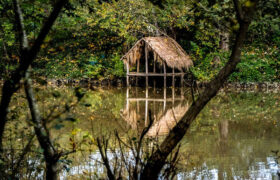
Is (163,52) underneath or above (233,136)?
above

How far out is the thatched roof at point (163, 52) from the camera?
1873 cm

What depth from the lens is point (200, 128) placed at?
9500mm

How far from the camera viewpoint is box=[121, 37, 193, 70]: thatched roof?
61.5 ft

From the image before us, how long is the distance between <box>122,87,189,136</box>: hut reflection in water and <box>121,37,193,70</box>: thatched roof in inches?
70.3

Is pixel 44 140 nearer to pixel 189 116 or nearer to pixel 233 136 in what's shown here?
pixel 189 116

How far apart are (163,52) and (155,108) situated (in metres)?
6.36

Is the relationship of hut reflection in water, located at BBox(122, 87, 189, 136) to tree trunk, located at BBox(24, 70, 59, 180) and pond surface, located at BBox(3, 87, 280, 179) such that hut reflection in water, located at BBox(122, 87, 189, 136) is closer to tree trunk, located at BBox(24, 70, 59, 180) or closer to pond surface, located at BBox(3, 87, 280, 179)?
A: pond surface, located at BBox(3, 87, 280, 179)

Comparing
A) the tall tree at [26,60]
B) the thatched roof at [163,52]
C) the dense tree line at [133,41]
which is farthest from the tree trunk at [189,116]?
the dense tree line at [133,41]

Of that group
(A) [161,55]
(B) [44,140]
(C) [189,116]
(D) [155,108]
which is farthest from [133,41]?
(B) [44,140]

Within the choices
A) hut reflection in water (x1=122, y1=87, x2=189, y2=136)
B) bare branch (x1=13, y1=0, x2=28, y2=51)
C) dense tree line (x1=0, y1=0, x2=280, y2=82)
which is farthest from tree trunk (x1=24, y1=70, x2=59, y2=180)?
dense tree line (x1=0, y1=0, x2=280, y2=82)

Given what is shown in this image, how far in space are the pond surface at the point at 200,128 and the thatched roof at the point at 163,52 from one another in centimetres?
182

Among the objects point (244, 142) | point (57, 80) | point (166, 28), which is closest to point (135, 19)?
point (166, 28)

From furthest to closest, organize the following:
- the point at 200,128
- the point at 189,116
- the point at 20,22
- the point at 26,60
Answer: the point at 200,128
the point at 189,116
the point at 20,22
the point at 26,60

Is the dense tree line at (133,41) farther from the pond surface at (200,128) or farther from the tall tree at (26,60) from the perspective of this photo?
the tall tree at (26,60)
